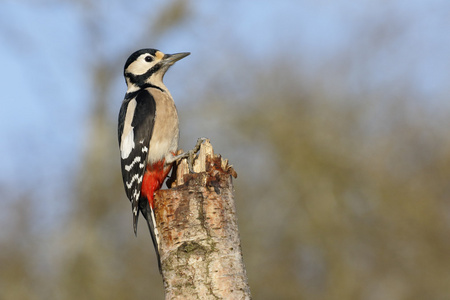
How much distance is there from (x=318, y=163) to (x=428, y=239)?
2936mm

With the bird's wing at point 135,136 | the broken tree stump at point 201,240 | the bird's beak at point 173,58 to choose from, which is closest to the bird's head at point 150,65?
the bird's beak at point 173,58

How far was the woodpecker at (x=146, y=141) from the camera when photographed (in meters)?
5.16

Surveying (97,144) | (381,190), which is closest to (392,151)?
(381,190)

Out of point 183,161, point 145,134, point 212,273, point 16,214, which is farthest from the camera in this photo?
point 16,214

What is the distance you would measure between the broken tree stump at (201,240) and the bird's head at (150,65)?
2.52 metres

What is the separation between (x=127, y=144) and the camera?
562cm

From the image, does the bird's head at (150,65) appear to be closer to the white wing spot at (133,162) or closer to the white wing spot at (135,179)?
the white wing spot at (133,162)

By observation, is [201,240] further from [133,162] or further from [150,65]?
[150,65]

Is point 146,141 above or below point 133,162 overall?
above

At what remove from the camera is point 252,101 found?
607 inches

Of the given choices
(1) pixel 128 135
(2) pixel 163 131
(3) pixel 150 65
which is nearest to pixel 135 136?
(1) pixel 128 135

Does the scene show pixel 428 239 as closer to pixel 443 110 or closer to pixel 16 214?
pixel 443 110

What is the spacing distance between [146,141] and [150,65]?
107 cm

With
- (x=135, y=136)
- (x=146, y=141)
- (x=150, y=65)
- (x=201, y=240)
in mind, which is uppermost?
(x=150, y=65)
